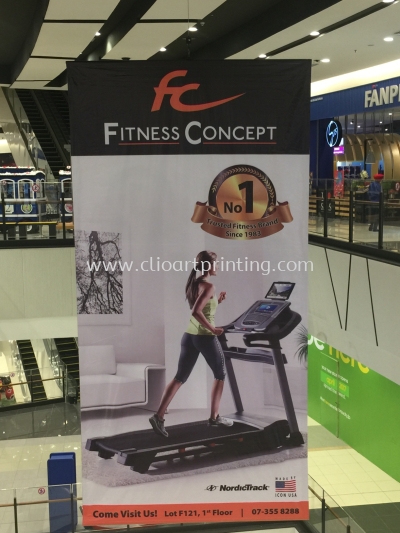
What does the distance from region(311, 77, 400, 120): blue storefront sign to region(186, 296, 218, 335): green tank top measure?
423 inches

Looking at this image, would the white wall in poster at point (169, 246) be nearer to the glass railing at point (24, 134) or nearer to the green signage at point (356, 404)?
the green signage at point (356, 404)

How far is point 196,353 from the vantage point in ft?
11.5

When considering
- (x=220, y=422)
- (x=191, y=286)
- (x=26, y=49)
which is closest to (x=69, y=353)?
(x=26, y=49)

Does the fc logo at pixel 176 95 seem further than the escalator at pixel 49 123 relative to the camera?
No

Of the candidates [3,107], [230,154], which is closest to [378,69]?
[230,154]

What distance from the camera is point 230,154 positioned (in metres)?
3.43

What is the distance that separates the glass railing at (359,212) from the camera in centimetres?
832

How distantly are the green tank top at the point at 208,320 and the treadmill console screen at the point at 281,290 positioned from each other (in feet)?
0.94

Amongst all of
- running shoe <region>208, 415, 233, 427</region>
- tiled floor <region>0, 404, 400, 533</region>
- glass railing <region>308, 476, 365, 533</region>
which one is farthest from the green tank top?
tiled floor <region>0, 404, 400, 533</region>

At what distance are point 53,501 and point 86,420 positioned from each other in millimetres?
3914

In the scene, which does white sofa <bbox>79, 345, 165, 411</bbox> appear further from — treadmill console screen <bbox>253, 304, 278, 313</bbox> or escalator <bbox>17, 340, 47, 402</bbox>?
escalator <bbox>17, 340, 47, 402</bbox>

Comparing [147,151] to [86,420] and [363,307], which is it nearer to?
[86,420]

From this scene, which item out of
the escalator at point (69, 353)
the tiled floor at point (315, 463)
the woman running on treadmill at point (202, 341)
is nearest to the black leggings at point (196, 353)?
the woman running on treadmill at point (202, 341)

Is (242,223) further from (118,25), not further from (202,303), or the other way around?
(118,25)
